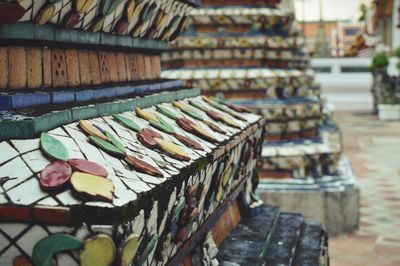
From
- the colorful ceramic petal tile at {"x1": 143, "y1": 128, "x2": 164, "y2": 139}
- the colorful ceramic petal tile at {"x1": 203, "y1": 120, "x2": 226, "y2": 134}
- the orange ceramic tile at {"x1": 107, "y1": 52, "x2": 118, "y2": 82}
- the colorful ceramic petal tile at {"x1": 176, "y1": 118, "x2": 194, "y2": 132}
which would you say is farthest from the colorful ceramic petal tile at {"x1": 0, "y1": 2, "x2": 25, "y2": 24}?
the colorful ceramic petal tile at {"x1": 203, "y1": 120, "x2": 226, "y2": 134}

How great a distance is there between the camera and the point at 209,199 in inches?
153

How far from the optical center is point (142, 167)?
262 cm

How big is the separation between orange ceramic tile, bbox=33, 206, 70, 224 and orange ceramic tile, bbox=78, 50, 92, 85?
4.75ft

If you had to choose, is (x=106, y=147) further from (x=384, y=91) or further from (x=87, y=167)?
(x=384, y=91)

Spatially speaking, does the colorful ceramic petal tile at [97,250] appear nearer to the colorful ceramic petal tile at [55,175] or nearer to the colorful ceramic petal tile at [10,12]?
the colorful ceramic petal tile at [55,175]

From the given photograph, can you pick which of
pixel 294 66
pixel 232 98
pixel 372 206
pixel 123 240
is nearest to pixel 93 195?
pixel 123 240

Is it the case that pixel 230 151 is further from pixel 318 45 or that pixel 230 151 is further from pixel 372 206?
pixel 318 45

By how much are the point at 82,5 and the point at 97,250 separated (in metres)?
1.45

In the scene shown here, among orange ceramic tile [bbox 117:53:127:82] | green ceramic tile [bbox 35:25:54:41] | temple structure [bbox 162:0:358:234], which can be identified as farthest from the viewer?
temple structure [bbox 162:0:358:234]

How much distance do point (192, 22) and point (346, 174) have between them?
3.36 metres

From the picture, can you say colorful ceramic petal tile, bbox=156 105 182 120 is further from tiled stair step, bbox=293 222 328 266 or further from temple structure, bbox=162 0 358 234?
temple structure, bbox=162 0 358 234

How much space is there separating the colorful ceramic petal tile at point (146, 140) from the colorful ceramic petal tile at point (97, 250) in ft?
3.04

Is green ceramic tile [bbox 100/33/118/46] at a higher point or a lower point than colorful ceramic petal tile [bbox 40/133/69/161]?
higher

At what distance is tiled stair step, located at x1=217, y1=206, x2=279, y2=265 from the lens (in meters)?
4.45
